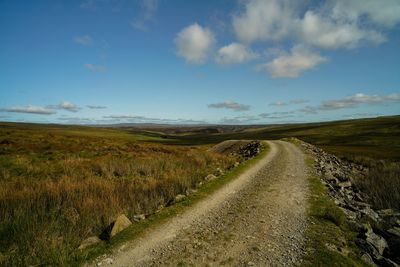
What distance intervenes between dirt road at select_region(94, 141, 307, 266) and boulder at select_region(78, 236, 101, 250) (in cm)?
99

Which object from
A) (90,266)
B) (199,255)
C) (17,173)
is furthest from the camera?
(17,173)

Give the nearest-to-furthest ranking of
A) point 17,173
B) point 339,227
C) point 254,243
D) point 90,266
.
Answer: point 90,266, point 254,243, point 339,227, point 17,173

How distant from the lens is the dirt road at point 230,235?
670 centimetres

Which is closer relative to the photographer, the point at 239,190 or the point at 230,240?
the point at 230,240

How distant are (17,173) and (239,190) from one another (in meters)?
16.2

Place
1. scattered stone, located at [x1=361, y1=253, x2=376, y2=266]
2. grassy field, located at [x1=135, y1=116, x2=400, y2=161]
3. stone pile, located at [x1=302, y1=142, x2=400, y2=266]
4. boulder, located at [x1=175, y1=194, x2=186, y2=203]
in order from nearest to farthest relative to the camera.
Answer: scattered stone, located at [x1=361, y1=253, x2=376, y2=266]
stone pile, located at [x1=302, y1=142, x2=400, y2=266]
boulder, located at [x1=175, y1=194, x2=186, y2=203]
grassy field, located at [x1=135, y1=116, x2=400, y2=161]

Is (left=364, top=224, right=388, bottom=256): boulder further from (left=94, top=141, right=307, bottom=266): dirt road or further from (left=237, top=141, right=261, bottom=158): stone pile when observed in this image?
(left=237, top=141, right=261, bottom=158): stone pile

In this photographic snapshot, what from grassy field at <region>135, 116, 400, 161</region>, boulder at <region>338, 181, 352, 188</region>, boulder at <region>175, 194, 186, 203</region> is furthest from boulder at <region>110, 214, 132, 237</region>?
grassy field at <region>135, 116, 400, 161</region>

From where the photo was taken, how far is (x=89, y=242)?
24.9 ft

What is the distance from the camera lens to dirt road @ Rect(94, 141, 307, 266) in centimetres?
670

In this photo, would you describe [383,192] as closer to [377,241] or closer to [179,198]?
[377,241]

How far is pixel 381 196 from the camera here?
14.1m

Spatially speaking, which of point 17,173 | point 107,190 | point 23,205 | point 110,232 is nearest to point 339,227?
point 110,232

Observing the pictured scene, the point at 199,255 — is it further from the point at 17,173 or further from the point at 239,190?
the point at 17,173
